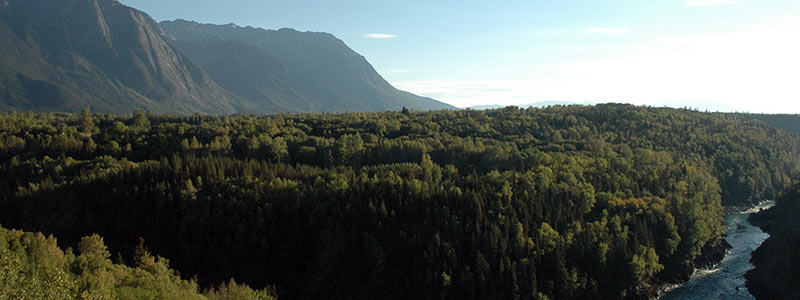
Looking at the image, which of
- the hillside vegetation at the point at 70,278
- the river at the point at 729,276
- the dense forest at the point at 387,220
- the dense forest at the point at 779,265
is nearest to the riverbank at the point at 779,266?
the dense forest at the point at 779,265

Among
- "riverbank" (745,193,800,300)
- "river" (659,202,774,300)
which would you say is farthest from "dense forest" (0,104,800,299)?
"riverbank" (745,193,800,300)

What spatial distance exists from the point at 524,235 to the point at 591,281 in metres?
16.6

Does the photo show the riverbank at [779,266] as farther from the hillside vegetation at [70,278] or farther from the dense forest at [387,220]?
the hillside vegetation at [70,278]

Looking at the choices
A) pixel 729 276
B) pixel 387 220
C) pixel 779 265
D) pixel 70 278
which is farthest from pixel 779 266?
pixel 70 278

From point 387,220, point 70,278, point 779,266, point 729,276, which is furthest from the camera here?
point 729,276

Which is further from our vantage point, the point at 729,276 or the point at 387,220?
the point at 729,276

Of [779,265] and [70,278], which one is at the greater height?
[70,278]

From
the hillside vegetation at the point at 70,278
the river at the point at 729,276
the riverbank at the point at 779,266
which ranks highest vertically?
the hillside vegetation at the point at 70,278

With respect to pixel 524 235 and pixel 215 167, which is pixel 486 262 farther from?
pixel 215 167

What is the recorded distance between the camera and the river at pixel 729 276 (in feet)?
347

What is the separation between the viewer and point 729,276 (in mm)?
116125

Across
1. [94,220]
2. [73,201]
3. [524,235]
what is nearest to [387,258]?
[524,235]

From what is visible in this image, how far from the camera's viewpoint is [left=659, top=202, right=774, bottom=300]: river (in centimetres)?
10588

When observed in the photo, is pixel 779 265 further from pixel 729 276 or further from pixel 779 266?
pixel 729 276
